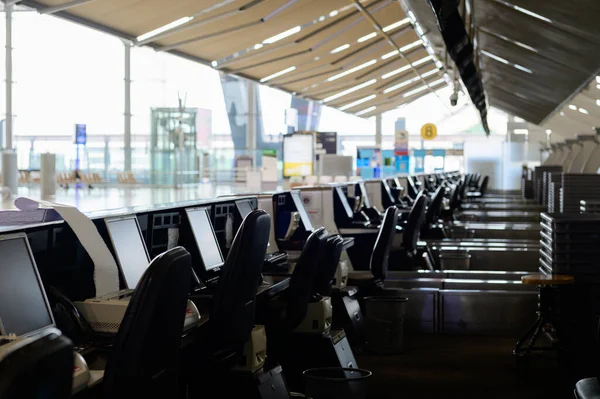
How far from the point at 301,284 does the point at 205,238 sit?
87 cm

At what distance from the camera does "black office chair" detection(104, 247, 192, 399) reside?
2.62 m

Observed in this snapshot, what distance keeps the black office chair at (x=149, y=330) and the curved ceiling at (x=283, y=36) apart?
28.9 feet

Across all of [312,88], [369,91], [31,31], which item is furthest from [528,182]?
[31,31]

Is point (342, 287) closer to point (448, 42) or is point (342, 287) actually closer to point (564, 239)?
point (564, 239)

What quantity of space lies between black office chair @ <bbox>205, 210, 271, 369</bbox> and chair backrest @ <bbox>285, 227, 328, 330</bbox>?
99 centimetres

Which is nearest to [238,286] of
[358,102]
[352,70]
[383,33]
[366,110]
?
[383,33]

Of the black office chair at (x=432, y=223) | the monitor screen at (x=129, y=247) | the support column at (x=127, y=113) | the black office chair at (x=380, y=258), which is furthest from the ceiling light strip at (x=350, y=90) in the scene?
the monitor screen at (x=129, y=247)

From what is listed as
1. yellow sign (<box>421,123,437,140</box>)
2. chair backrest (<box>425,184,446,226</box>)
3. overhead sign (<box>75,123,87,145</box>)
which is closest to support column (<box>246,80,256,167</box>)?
yellow sign (<box>421,123,437,140</box>)

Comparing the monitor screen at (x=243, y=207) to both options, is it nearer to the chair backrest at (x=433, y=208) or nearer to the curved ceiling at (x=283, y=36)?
the curved ceiling at (x=283, y=36)

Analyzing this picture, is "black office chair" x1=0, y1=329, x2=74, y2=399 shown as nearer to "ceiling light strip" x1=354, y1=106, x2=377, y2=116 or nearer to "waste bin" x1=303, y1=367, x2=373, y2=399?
"waste bin" x1=303, y1=367, x2=373, y2=399

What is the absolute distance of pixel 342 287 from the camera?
677 cm

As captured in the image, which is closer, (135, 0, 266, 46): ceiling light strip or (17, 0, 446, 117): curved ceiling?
(17, 0, 446, 117): curved ceiling

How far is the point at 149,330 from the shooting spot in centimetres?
267

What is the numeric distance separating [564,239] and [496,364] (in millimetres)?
1290
